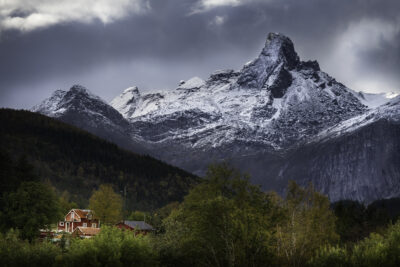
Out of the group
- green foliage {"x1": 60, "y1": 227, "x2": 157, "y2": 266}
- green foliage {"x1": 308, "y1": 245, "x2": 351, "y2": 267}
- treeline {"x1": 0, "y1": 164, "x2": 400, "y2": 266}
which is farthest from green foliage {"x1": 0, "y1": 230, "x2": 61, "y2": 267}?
green foliage {"x1": 308, "y1": 245, "x2": 351, "y2": 267}

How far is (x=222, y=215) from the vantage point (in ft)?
206

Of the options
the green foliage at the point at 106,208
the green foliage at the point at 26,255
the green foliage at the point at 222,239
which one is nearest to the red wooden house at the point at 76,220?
the green foliage at the point at 106,208

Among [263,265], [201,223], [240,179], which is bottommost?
[263,265]

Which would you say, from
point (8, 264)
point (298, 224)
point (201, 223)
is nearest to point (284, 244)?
point (298, 224)

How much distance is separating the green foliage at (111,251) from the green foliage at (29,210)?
149 ft

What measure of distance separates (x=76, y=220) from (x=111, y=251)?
96.8 metres

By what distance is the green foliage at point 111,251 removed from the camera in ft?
186

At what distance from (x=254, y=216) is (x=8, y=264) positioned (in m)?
27.7

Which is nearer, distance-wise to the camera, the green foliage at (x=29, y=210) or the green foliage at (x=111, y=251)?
A: the green foliage at (x=111, y=251)

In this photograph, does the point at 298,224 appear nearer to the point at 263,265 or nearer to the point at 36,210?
the point at 263,265

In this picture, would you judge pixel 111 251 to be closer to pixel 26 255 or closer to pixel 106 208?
pixel 26 255

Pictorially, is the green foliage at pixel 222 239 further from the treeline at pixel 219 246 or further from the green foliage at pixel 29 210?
the green foliage at pixel 29 210

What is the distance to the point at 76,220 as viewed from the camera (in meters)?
150

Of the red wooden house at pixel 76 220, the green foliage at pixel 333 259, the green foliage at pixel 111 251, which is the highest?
the red wooden house at pixel 76 220
